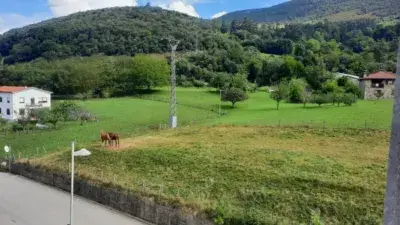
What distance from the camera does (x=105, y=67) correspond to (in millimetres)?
77312

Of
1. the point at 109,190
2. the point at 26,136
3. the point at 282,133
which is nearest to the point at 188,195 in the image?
the point at 109,190

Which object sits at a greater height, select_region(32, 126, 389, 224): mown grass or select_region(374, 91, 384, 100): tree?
select_region(374, 91, 384, 100): tree

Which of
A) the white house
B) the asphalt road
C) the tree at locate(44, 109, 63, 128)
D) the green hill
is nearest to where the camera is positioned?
the asphalt road

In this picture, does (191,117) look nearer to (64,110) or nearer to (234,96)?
(234,96)

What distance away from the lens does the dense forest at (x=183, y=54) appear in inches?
2805

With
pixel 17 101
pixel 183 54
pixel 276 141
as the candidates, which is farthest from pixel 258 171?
pixel 183 54

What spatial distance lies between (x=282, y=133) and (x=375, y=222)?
14.9m

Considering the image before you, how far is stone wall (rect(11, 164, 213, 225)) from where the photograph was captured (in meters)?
18.1

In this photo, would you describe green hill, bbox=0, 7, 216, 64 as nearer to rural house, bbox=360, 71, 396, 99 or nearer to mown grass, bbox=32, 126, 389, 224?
rural house, bbox=360, 71, 396, 99

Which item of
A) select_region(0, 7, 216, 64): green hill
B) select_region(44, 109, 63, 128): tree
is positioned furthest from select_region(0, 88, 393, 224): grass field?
select_region(0, 7, 216, 64): green hill

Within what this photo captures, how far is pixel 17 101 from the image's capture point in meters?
55.3

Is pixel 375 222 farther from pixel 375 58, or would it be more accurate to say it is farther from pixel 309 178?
pixel 375 58

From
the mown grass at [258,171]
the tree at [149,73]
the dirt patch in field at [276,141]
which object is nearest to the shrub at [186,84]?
the tree at [149,73]

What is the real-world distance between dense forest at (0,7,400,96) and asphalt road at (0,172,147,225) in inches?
1285
